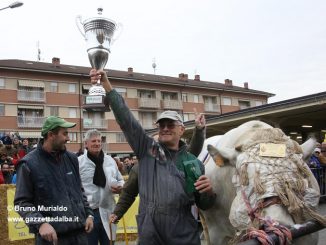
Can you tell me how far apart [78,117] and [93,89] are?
44.3 metres

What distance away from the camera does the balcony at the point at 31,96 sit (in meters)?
44.9

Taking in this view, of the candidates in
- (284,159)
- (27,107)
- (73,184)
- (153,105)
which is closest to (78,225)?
(73,184)

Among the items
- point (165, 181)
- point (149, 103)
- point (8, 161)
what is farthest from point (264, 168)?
point (149, 103)

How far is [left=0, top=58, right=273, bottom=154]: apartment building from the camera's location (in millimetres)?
44062

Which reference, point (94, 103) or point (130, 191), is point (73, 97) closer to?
point (94, 103)

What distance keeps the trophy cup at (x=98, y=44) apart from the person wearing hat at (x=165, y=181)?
1378 millimetres

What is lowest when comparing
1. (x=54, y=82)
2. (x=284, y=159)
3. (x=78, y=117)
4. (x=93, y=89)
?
(x=284, y=159)

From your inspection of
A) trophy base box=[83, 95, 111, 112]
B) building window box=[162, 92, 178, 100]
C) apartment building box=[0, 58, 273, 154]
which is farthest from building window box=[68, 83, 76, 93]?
trophy base box=[83, 95, 111, 112]

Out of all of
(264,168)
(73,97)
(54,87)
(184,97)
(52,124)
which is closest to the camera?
(264,168)

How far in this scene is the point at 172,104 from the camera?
5506 cm

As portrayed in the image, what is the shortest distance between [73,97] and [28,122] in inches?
247

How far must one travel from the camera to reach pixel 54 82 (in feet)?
154

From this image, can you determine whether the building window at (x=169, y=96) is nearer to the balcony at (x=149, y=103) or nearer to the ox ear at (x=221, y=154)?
the balcony at (x=149, y=103)

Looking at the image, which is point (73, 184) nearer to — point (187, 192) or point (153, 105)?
point (187, 192)
